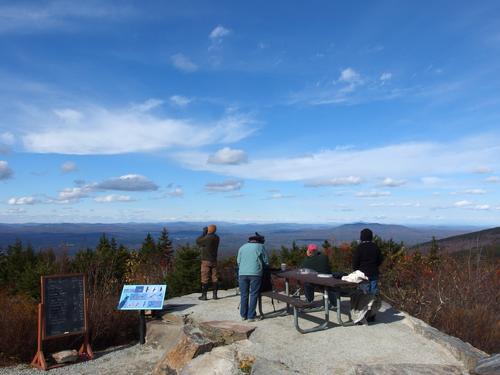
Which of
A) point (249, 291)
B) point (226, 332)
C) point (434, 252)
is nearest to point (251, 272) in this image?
point (249, 291)

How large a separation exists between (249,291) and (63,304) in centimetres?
342

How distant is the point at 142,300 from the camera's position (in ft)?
28.6

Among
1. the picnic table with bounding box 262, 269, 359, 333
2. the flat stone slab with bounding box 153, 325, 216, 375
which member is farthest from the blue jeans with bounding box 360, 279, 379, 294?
the flat stone slab with bounding box 153, 325, 216, 375

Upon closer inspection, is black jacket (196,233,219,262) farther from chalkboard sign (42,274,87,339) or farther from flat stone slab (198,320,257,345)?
chalkboard sign (42,274,87,339)

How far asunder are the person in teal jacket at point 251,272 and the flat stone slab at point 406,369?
2.85 meters

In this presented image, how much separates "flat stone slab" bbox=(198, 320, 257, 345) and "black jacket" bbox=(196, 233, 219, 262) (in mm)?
2639

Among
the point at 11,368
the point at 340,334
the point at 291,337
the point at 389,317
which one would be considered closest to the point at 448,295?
the point at 389,317

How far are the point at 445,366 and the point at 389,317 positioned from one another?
8.70 feet

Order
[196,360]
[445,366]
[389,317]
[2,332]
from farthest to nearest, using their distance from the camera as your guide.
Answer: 1. [389,317]
2. [2,332]
3. [196,360]
4. [445,366]

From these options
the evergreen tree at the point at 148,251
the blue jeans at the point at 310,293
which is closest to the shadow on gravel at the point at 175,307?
the blue jeans at the point at 310,293

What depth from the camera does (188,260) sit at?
13.4m

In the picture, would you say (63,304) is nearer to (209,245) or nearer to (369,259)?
(209,245)

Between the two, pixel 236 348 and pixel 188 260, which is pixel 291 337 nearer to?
pixel 236 348

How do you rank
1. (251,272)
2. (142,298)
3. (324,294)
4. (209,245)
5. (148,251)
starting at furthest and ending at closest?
(148,251) → (209,245) → (142,298) → (251,272) → (324,294)
